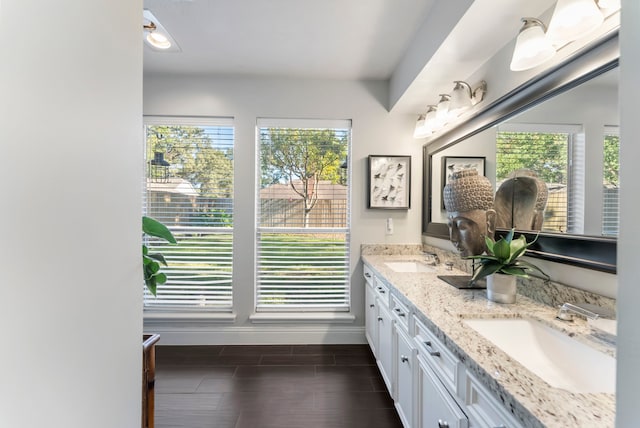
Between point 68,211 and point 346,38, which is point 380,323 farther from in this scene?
point 346,38

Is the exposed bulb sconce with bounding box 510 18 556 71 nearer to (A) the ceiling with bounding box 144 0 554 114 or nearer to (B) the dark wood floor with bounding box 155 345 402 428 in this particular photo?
(A) the ceiling with bounding box 144 0 554 114

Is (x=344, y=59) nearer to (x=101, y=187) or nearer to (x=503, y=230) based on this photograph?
(x=503, y=230)

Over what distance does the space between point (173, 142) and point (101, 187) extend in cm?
243

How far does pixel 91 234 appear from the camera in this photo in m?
0.69

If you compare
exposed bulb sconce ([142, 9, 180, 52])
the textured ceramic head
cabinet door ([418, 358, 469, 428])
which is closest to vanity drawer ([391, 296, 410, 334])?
A: cabinet door ([418, 358, 469, 428])

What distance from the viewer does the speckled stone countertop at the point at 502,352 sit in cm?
63

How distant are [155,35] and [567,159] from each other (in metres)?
2.34

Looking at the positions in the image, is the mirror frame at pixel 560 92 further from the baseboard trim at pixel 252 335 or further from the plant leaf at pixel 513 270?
the baseboard trim at pixel 252 335

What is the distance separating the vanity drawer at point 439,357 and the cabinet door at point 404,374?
0.52ft

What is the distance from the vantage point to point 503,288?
1.36 m

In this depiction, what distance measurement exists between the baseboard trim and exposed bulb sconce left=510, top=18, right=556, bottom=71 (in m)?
2.51

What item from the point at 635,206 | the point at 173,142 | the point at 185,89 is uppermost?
the point at 185,89

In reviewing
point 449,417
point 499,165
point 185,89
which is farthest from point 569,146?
point 185,89

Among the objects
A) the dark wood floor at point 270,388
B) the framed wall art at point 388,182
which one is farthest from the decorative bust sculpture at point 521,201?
the dark wood floor at point 270,388
